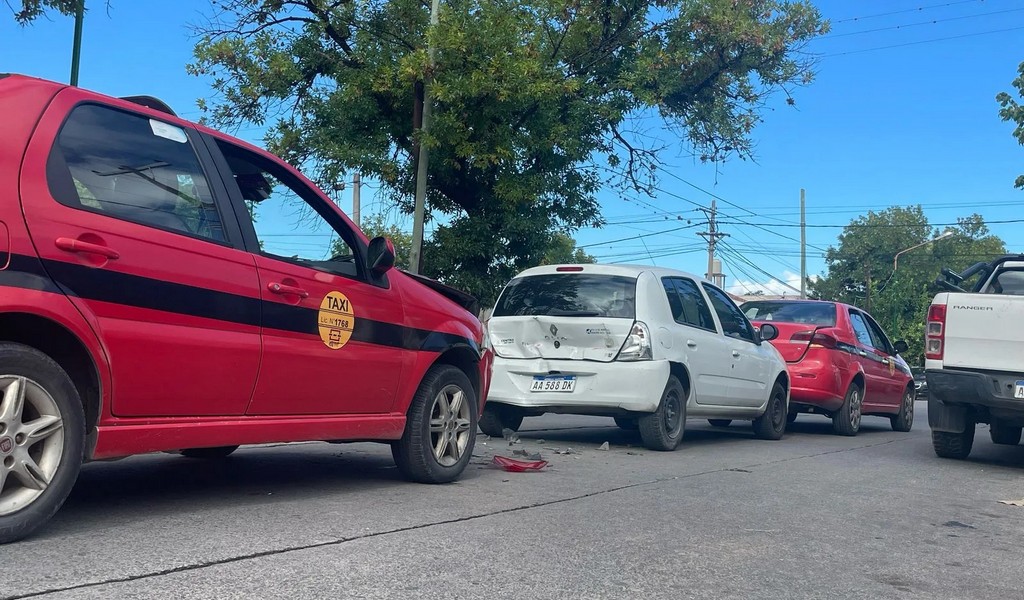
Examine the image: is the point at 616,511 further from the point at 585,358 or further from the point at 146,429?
the point at 585,358

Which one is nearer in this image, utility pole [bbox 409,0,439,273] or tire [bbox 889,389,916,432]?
utility pole [bbox 409,0,439,273]

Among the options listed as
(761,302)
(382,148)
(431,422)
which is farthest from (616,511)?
(382,148)

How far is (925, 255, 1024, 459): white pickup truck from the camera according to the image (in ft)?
26.7

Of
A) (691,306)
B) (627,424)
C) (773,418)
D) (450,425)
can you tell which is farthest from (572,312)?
(773,418)

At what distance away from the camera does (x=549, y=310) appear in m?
8.99

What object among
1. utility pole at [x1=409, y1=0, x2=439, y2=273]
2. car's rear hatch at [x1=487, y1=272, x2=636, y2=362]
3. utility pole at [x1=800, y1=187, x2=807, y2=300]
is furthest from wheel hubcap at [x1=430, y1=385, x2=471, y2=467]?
utility pole at [x1=800, y1=187, x2=807, y2=300]

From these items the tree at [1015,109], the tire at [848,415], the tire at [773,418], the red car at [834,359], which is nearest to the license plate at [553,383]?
the tire at [773,418]

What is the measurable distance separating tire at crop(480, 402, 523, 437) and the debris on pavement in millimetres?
1767

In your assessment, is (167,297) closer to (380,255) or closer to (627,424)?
(380,255)

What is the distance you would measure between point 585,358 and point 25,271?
5627 millimetres

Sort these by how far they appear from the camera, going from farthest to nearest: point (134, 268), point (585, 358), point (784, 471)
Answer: point (585, 358) < point (784, 471) < point (134, 268)

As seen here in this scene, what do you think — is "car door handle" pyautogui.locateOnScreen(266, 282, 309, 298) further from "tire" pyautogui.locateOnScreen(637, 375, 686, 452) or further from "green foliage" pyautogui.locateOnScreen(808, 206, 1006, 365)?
"green foliage" pyautogui.locateOnScreen(808, 206, 1006, 365)

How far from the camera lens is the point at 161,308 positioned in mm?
4254

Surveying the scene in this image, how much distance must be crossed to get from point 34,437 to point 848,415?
10.4 metres
